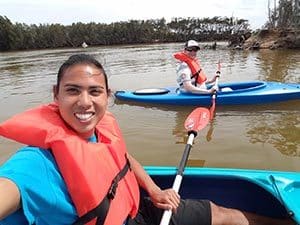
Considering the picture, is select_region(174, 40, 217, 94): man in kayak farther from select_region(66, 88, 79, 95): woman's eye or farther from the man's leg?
select_region(66, 88, 79, 95): woman's eye

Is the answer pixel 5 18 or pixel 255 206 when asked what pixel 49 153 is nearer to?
pixel 255 206

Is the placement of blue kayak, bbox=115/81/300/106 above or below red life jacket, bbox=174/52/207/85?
below

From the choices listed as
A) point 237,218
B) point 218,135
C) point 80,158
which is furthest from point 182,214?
point 218,135

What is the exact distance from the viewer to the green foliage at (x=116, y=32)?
1439 inches

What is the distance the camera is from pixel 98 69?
175 cm

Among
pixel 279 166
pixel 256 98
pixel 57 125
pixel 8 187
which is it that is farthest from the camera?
pixel 256 98

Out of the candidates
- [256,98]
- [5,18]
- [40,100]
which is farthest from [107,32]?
[256,98]

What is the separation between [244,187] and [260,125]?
3.06 meters

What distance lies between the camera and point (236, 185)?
267 centimetres

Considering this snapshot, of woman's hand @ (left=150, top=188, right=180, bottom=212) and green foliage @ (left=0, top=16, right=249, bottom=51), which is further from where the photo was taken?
green foliage @ (left=0, top=16, right=249, bottom=51)

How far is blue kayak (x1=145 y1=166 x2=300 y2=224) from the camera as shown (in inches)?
100

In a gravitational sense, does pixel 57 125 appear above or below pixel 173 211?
above

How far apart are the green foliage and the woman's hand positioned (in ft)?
119

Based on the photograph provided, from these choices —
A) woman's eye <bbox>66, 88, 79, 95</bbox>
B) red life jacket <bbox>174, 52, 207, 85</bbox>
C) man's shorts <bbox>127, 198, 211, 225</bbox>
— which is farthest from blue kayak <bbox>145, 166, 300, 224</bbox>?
red life jacket <bbox>174, 52, 207, 85</bbox>
